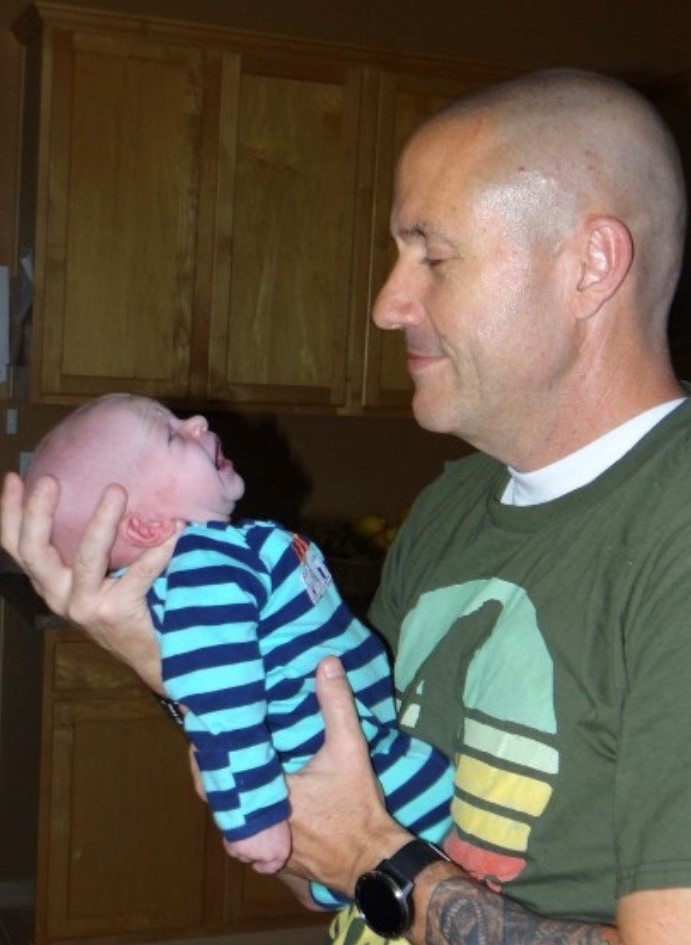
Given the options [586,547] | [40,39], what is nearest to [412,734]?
[586,547]

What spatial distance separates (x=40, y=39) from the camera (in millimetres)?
3578

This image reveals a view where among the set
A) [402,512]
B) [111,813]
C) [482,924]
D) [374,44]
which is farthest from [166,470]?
[374,44]

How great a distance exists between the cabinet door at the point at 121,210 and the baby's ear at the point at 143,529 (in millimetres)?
2141

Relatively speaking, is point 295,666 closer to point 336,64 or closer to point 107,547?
point 107,547

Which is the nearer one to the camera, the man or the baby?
the man

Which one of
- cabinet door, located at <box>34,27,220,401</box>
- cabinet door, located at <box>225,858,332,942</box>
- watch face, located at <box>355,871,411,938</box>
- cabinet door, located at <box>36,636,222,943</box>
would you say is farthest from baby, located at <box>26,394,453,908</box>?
cabinet door, located at <box>225,858,332,942</box>

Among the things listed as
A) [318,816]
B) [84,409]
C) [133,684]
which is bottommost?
A: [133,684]

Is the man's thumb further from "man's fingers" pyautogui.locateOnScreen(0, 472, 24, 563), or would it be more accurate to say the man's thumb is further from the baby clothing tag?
"man's fingers" pyautogui.locateOnScreen(0, 472, 24, 563)

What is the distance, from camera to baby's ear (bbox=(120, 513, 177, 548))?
1532 mm

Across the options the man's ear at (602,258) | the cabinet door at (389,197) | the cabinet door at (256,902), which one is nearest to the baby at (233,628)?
the man's ear at (602,258)

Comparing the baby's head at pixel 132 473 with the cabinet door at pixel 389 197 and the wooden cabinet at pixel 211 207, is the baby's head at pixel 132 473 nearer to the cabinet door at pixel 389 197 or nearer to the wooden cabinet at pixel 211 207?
the wooden cabinet at pixel 211 207

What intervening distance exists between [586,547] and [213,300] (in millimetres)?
2593

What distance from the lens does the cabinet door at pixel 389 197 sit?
3.88 m

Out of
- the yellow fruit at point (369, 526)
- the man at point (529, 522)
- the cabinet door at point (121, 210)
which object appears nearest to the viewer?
the man at point (529, 522)
